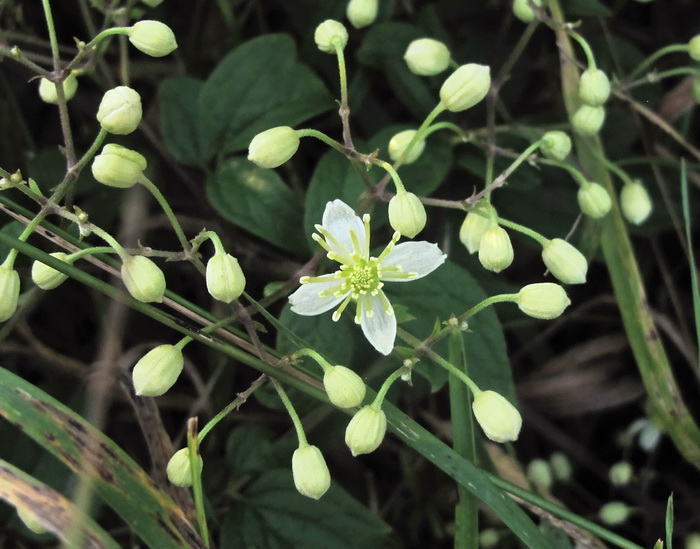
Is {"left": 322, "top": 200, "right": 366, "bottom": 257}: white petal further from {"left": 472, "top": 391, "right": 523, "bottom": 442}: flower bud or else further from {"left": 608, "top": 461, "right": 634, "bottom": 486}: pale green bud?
{"left": 608, "top": 461, "right": 634, "bottom": 486}: pale green bud

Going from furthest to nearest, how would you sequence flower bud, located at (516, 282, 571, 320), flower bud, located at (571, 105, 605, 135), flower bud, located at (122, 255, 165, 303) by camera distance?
flower bud, located at (571, 105, 605, 135) < flower bud, located at (516, 282, 571, 320) < flower bud, located at (122, 255, 165, 303)

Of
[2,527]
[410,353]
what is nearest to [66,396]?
[2,527]

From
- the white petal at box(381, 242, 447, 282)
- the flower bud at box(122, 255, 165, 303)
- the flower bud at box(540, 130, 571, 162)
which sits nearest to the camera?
the flower bud at box(122, 255, 165, 303)

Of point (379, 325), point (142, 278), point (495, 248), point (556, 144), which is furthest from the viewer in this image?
point (556, 144)

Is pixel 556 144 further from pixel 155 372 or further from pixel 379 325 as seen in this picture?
pixel 155 372

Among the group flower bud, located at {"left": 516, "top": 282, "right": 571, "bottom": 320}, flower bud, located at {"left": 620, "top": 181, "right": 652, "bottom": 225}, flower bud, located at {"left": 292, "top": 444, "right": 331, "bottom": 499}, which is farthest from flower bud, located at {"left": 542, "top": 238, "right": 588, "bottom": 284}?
flower bud, located at {"left": 292, "top": 444, "right": 331, "bottom": 499}

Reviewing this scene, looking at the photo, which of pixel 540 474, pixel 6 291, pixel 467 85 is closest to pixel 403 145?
pixel 467 85
